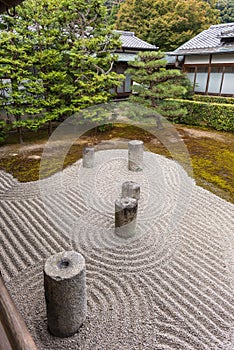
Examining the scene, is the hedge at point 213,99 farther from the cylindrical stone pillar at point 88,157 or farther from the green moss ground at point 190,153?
the cylindrical stone pillar at point 88,157

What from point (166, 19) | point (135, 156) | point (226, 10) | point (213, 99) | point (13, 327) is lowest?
point (135, 156)

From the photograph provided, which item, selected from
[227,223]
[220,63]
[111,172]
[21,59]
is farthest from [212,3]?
[227,223]

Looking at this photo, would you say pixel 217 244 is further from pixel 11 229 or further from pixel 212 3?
pixel 212 3

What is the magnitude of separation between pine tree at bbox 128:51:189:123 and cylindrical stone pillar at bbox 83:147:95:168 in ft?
16.2

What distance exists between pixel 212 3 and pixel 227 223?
27879mm

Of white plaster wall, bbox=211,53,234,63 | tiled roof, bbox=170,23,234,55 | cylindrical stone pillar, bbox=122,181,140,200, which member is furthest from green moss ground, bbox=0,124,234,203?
tiled roof, bbox=170,23,234,55

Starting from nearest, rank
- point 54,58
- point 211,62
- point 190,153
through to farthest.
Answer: point 190,153, point 54,58, point 211,62

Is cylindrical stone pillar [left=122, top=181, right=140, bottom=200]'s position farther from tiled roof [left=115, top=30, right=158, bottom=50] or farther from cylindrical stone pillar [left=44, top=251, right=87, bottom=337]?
tiled roof [left=115, top=30, right=158, bottom=50]

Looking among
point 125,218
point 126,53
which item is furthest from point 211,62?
point 125,218

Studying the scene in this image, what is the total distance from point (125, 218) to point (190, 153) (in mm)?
5641

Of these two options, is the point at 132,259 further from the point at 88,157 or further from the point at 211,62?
the point at 211,62

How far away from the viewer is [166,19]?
20.8m

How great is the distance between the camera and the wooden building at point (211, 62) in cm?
1294

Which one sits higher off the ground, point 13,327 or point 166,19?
point 166,19
